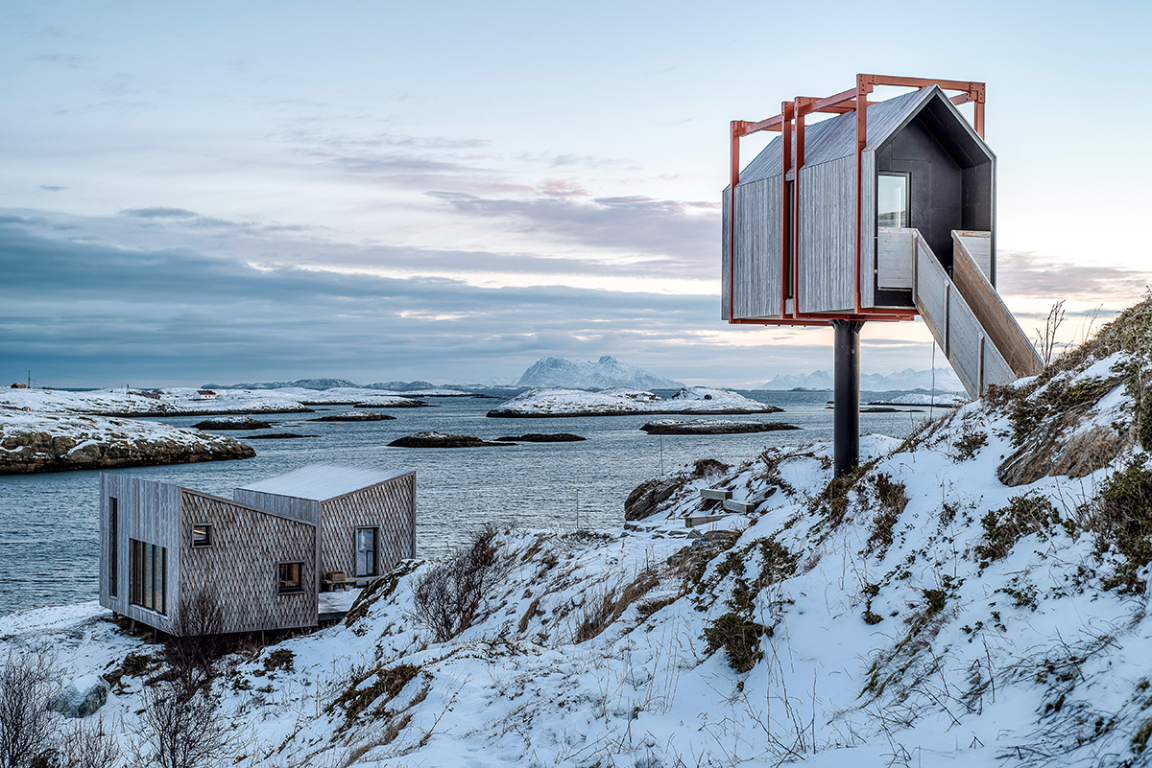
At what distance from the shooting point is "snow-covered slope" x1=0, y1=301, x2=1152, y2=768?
4.79 m

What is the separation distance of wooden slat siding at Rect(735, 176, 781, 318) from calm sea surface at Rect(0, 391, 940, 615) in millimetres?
3755

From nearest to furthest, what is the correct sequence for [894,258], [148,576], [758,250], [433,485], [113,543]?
[894,258] → [758,250] → [148,576] → [113,543] → [433,485]

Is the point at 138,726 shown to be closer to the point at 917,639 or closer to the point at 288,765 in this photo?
the point at 288,765

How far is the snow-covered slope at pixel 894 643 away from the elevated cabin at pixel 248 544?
50.4ft

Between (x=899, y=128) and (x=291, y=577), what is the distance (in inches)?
782

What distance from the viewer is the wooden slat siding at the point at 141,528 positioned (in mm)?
22906

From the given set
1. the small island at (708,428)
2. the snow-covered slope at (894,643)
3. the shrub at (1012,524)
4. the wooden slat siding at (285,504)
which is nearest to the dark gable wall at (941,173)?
the snow-covered slope at (894,643)

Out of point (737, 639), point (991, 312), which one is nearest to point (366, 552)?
point (991, 312)

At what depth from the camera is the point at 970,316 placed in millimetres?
12922

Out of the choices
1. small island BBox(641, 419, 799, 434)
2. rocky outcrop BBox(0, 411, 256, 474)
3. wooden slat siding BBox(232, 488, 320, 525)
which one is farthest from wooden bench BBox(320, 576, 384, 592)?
small island BBox(641, 419, 799, 434)

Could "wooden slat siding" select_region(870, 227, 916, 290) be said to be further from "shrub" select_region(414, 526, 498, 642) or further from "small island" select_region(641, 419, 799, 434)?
"small island" select_region(641, 419, 799, 434)

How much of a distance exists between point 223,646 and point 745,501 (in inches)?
579

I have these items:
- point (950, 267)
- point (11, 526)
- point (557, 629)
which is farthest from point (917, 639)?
point (11, 526)

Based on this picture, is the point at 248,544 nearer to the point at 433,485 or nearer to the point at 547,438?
the point at 433,485
